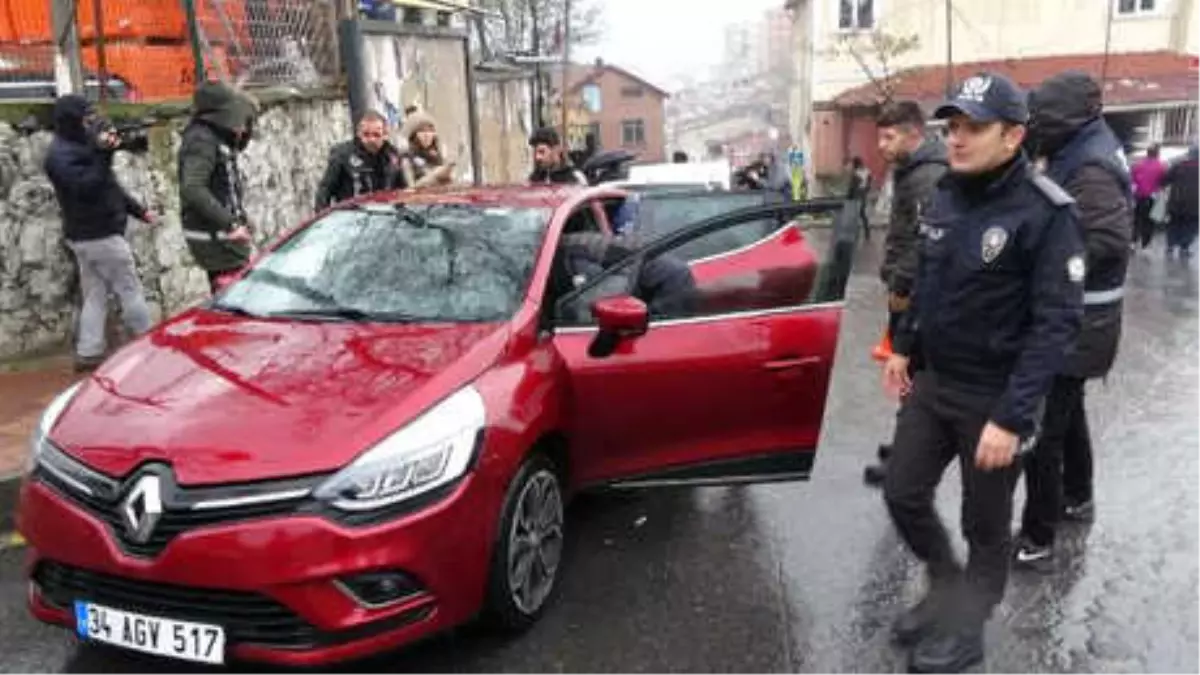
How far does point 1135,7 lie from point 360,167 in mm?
30575

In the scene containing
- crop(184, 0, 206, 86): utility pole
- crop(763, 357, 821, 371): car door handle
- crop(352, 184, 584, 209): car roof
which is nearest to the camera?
crop(763, 357, 821, 371): car door handle

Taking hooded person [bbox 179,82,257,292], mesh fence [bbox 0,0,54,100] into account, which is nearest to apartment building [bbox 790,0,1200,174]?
mesh fence [bbox 0,0,54,100]

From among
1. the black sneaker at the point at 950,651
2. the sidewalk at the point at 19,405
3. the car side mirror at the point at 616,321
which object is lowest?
the black sneaker at the point at 950,651

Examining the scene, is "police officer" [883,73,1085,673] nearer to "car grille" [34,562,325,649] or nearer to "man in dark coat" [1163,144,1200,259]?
"car grille" [34,562,325,649]

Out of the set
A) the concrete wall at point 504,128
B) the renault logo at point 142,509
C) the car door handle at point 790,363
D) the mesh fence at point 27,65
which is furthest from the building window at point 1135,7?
the renault logo at point 142,509

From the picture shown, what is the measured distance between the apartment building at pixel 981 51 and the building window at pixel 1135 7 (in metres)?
0.03

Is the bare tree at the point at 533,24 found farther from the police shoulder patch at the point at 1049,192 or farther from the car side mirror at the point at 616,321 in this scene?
the police shoulder patch at the point at 1049,192

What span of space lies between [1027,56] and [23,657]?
31.9 m

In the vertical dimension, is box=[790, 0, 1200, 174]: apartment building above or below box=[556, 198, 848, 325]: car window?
above

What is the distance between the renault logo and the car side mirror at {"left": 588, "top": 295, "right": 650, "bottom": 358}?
5.21 feet

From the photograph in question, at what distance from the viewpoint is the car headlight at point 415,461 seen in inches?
113

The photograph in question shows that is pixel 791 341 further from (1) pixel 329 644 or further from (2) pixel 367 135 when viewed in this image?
(2) pixel 367 135

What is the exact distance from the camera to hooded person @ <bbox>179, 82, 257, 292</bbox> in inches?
218

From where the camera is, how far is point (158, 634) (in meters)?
2.87
